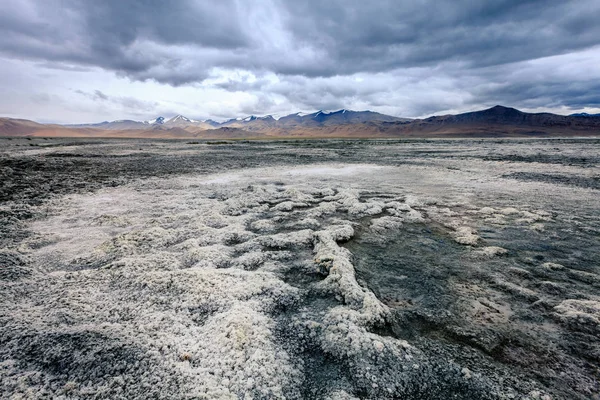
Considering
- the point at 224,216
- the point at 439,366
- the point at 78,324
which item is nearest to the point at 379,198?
the point at 224,216

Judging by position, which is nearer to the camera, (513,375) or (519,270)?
(513,375)

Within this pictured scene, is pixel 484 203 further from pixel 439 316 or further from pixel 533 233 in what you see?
pixel 439 316

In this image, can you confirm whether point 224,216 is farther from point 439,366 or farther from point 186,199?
point 439,366

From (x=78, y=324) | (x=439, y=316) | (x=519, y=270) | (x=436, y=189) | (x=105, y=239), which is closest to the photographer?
(x=78, y=324)

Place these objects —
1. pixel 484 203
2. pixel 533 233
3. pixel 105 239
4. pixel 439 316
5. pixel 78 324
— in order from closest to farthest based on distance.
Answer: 1. pixel 78 324
2. pixel 439 316
3. pixel 105 239
4. pixel 533 233
5. pixel 484 203

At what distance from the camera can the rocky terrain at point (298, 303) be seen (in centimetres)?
254

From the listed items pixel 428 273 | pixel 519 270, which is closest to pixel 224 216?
pixel 428 273

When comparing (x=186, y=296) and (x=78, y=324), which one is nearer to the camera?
(x=78, y=324)

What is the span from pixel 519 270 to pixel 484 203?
4.51 meters

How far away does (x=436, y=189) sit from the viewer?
10.6 metres

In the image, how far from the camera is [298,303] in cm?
368

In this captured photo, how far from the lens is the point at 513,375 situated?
2.65m

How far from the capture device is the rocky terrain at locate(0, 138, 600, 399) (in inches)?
99.9

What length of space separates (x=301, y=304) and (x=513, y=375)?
2176 millimetres
